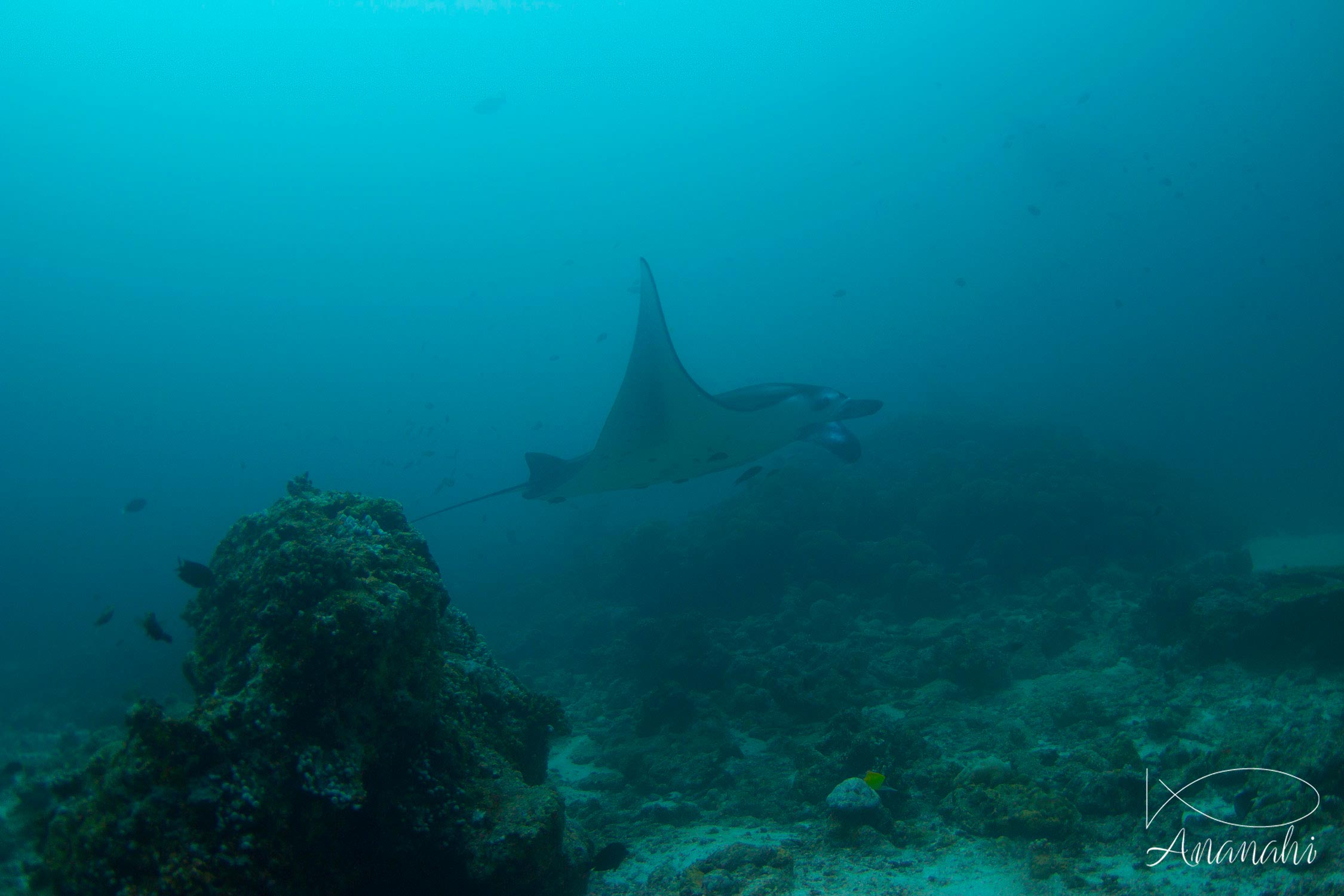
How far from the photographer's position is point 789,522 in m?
13.6

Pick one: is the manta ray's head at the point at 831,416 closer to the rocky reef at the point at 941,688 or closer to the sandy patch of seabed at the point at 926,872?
the rocky reef at the point at 941,688

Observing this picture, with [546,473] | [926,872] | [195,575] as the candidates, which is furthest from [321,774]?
[546,473]

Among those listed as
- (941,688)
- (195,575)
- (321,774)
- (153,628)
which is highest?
(195,575)

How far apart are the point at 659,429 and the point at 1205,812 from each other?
18.6 ft

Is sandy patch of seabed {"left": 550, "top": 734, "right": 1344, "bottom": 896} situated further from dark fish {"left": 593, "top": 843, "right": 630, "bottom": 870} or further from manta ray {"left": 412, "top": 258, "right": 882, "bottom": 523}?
manta ray {"left": 412, "top": 258, "right": 882, "bottom": 523}

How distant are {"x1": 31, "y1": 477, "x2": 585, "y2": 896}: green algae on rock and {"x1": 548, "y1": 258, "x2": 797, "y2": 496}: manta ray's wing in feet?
12.0

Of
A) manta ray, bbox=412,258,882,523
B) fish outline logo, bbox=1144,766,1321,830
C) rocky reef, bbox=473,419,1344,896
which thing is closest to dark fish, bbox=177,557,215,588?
manta ray, bbox=412,258,882,523

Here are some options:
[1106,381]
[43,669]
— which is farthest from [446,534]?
[1106,381]

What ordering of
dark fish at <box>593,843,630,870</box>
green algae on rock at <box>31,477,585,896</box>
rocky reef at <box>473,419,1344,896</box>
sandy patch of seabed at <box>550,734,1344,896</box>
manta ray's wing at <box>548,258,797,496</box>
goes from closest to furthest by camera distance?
green algae on rock at <box>31,477,585,896</box> → sandy patch of seabed at <box>550,734,1344,896</box> → rocky reef at <box>473,419,1344,896</box> → dark fish at <box>593,843,630,870</box> → manta ray's wing at <box>548,258,797,496</box>

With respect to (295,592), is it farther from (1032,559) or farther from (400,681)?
(1032,559)

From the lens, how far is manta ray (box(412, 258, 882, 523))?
22.2 feet

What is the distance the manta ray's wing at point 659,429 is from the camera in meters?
6.71

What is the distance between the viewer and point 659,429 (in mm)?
7340

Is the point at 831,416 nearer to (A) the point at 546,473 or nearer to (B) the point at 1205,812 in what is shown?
(A) the point at 546,473
